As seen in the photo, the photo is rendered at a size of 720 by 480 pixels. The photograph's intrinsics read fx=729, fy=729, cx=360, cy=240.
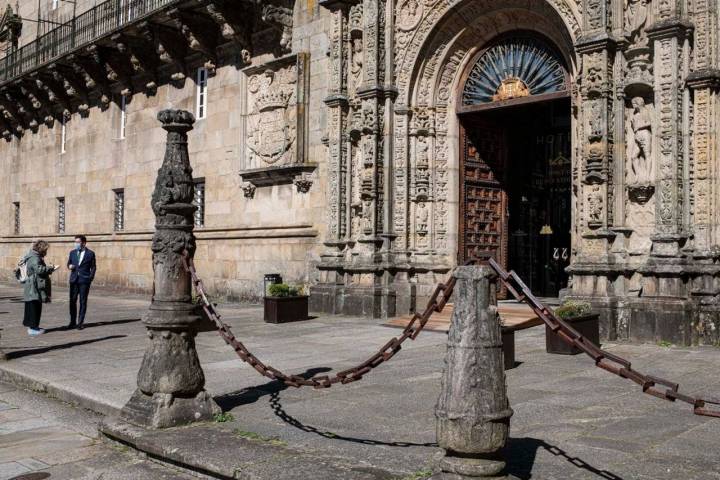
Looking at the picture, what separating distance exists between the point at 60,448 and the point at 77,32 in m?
21.9

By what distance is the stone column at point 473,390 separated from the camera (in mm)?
3594

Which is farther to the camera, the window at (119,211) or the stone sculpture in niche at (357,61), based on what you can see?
the window at (119,211)

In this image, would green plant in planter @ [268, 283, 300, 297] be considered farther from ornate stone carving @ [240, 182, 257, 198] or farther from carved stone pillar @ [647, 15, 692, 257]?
Answer: carved stone pillar @ [647, 15, 692, 257]

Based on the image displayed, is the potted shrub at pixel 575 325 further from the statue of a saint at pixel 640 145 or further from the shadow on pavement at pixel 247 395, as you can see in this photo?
the shadow on pavement at pixel 247 395

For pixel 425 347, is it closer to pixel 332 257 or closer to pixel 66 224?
pixel 332 257

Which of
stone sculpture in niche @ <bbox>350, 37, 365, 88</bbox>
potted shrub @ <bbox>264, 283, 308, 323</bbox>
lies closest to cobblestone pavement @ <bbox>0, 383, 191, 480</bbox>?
potted shrub @ <bbox>264, 283, 308, 323</bbox>

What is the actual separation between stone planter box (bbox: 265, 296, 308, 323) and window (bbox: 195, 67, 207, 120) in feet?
25.6

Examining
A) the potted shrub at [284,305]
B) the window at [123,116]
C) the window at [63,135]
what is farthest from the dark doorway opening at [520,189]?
the window at [63,135]

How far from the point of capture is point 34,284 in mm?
11273

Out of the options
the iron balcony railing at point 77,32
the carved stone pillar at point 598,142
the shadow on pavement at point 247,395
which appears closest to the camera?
the shadow on pavement at point 247,395

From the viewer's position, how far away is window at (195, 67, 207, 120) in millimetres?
19016

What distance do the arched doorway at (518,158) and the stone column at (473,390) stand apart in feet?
28.6

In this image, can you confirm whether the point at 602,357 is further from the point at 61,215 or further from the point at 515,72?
the point at 61,215

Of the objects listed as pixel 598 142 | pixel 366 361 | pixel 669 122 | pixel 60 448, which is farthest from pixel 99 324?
pixel 669 122
